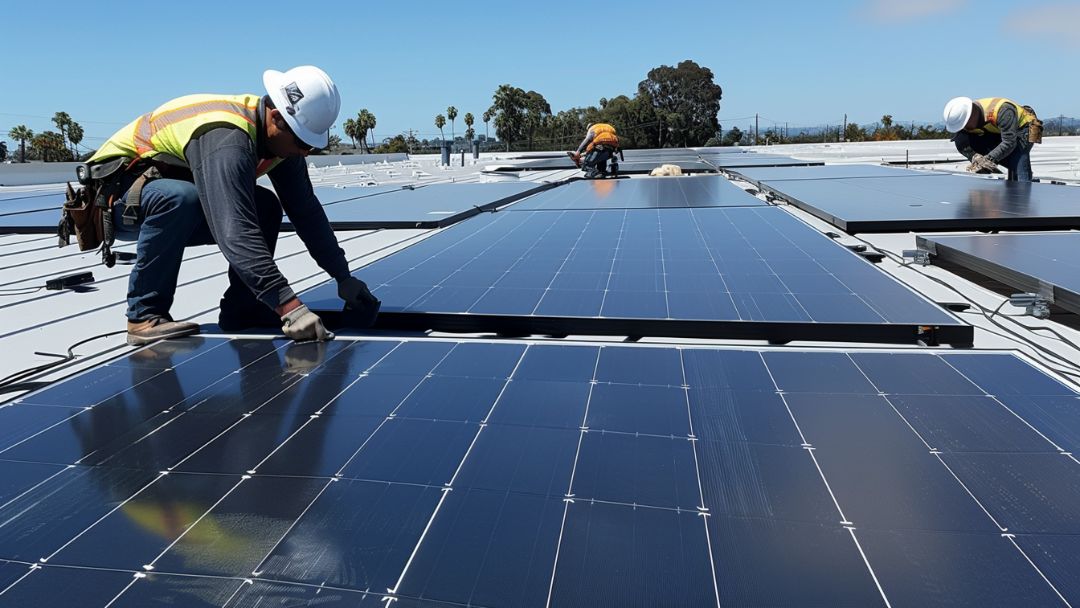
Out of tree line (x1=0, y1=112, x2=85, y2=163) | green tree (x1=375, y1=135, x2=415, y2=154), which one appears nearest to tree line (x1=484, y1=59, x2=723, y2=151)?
green tree (x1=375, y1=135, x2=415, y2=154)

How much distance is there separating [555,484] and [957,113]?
11.4 m

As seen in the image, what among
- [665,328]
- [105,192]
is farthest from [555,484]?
[105,192]

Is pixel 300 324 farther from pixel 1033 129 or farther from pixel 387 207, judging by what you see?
pixel 1033 129

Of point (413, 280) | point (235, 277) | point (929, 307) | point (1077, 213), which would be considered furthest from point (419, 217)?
A: point (1077, 213)

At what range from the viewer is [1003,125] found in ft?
35.3

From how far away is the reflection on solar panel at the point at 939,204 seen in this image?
7004mm

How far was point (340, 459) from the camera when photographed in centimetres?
250

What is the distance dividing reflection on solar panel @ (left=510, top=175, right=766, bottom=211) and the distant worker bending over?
2800mm

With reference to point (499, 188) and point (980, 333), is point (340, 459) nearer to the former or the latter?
point (980, 333)

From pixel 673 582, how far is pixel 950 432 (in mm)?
1418

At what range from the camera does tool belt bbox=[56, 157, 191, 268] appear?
421 cm

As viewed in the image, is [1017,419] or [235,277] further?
[235,277]

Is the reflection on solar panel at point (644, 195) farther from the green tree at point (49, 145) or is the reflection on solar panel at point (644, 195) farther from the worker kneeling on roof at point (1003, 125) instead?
the green tree at point (49, 145)

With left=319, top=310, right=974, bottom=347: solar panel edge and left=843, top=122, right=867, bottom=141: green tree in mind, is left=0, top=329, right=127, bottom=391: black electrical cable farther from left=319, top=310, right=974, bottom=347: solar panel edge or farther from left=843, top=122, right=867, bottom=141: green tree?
left=843, top=122, right=867, bottom=141: green tree
